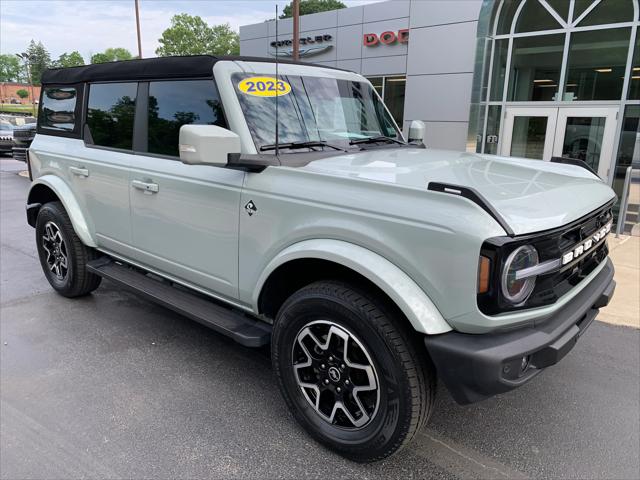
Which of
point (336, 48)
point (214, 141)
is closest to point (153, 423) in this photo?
point (214, 141)

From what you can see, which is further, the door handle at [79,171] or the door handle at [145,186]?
the door handle at [79,171]

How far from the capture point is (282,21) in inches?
734

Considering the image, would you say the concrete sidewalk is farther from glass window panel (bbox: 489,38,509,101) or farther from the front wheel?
glass window panel (bbox: 489,38,509,101)

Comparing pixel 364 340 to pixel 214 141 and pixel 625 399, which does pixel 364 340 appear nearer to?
pixel 214 141

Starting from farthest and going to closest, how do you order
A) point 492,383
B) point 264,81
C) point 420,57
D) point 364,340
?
point 420,57 → point 264,81 → point 364,340 → point 492,383

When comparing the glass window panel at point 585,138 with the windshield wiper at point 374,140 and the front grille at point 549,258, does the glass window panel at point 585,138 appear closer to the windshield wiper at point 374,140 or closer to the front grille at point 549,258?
the windshield wiper at point 374,140

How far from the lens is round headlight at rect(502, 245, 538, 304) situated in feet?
6.67

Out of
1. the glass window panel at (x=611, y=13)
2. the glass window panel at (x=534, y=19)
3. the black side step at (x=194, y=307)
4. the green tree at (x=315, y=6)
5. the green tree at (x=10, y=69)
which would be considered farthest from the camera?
the green tree at (x=10, y=69)

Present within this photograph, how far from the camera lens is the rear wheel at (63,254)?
4.46 metres

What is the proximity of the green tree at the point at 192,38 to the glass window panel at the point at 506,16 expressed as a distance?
44.9 metres

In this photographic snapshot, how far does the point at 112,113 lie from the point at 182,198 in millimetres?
1346

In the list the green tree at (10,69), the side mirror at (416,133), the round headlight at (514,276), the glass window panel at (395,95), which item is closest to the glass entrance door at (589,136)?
the glass window panel at (395,95)

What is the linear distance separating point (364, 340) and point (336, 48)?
52.3ft

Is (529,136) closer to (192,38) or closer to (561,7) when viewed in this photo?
(561,7)
